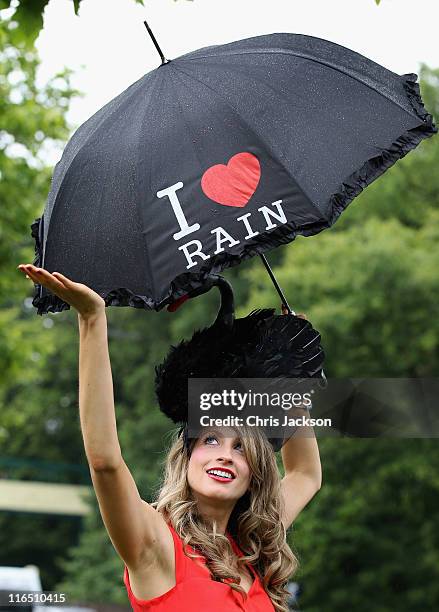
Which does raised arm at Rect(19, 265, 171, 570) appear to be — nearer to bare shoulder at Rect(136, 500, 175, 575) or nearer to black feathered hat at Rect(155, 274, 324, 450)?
bare shoulder at Rect(136, 500, 175, 575)

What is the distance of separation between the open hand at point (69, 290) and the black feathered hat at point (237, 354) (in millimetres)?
656

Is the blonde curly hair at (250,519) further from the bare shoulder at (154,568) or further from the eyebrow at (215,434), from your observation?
the bare shoulder at (154,568)

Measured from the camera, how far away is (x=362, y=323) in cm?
2289

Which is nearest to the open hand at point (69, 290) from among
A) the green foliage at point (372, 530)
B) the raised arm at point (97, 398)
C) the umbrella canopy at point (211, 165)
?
the raised arm at point (97, 398)

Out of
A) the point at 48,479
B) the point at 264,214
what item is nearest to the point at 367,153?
the point at 264,214

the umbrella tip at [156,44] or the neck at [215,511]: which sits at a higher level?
the umbrella tip at [156,44]

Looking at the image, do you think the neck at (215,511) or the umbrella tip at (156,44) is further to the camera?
the umbrella tip at (156,44)

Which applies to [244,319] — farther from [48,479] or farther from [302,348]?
[48,479]

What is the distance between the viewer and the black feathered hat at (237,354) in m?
3.45

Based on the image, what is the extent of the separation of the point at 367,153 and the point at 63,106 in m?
11.0

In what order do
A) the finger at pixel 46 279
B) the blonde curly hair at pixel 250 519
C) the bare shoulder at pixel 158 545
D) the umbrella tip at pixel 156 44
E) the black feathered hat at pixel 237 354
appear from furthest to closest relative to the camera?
the umbrella tip at pixel 156 44 < the black feathered hat at pixel 237 354 < the blonde curly hair at pixel 250 519 < the bare shoulder at pixel 158 545 < the finger at pixel 46 279

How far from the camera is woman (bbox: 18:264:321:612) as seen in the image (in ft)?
9.23

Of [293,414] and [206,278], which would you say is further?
[293,414]

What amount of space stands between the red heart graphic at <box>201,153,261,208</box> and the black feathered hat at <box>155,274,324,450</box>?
9.6 inches
